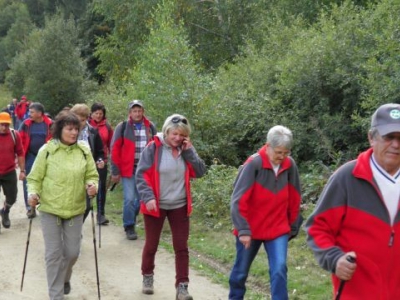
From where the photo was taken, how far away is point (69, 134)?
6539mm

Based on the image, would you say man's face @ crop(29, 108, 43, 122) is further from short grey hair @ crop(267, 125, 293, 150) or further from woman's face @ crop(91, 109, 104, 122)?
short grey hair @ crop(267, 125, 293, 150)

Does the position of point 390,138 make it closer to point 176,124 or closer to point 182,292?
point 176,124

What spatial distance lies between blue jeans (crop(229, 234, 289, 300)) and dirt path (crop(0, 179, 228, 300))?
0.99 m

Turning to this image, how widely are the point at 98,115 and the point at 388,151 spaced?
7.32 metres

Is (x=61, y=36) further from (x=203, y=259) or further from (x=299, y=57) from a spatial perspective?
(x=203, y=259)

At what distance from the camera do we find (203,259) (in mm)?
8867

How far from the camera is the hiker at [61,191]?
6.51m

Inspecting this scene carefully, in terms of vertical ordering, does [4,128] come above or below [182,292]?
above

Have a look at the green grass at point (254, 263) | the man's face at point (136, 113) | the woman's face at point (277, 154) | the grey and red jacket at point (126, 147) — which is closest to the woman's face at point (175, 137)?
the woman's face at point (277, 154)

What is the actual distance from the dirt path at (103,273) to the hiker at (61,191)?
2.77ft

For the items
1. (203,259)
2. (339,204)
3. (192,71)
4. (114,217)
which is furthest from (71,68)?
(339,204)

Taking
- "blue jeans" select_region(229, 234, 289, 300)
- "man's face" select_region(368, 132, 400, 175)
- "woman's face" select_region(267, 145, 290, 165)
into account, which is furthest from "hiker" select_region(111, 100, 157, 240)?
"man's face" select_region(368, 132, 400, 175)

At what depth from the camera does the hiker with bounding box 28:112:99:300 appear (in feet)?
21.4

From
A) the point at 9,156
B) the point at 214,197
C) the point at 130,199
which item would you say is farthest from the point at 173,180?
the point at 9,156
